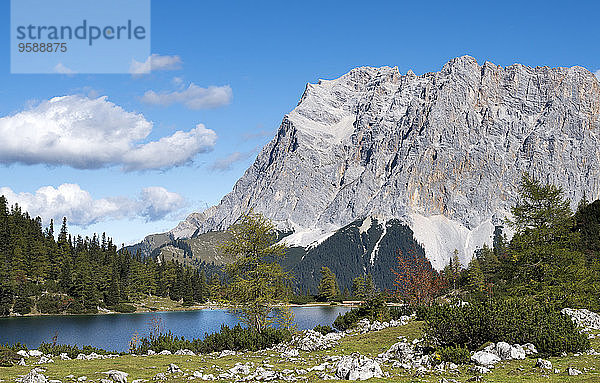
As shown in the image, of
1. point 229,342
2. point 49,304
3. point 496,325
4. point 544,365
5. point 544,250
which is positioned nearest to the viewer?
point 544,365

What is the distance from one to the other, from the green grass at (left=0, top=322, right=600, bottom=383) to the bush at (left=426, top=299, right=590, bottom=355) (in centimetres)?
161

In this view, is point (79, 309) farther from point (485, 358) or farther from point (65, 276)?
point (485, 358)

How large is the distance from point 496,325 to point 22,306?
113472 mm

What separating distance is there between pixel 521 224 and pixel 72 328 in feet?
230

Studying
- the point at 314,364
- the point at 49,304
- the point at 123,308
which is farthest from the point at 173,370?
the point at 123,308

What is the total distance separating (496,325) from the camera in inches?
821

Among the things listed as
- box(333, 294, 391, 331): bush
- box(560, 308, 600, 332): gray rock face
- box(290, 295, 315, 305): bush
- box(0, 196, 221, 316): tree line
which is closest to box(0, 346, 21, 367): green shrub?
box(560, 308, 600, 332): gray rock face

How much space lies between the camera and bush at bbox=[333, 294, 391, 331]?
161 ft

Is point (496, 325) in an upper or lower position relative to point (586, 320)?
upper

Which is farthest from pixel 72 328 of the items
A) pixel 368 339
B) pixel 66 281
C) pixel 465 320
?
pixel 465 320

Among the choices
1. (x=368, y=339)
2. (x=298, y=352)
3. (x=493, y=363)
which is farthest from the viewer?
(x=368, y=339)

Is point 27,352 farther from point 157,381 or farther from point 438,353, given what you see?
point 438,353

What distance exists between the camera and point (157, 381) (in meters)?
18.6

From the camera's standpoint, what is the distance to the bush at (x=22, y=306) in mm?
106000
